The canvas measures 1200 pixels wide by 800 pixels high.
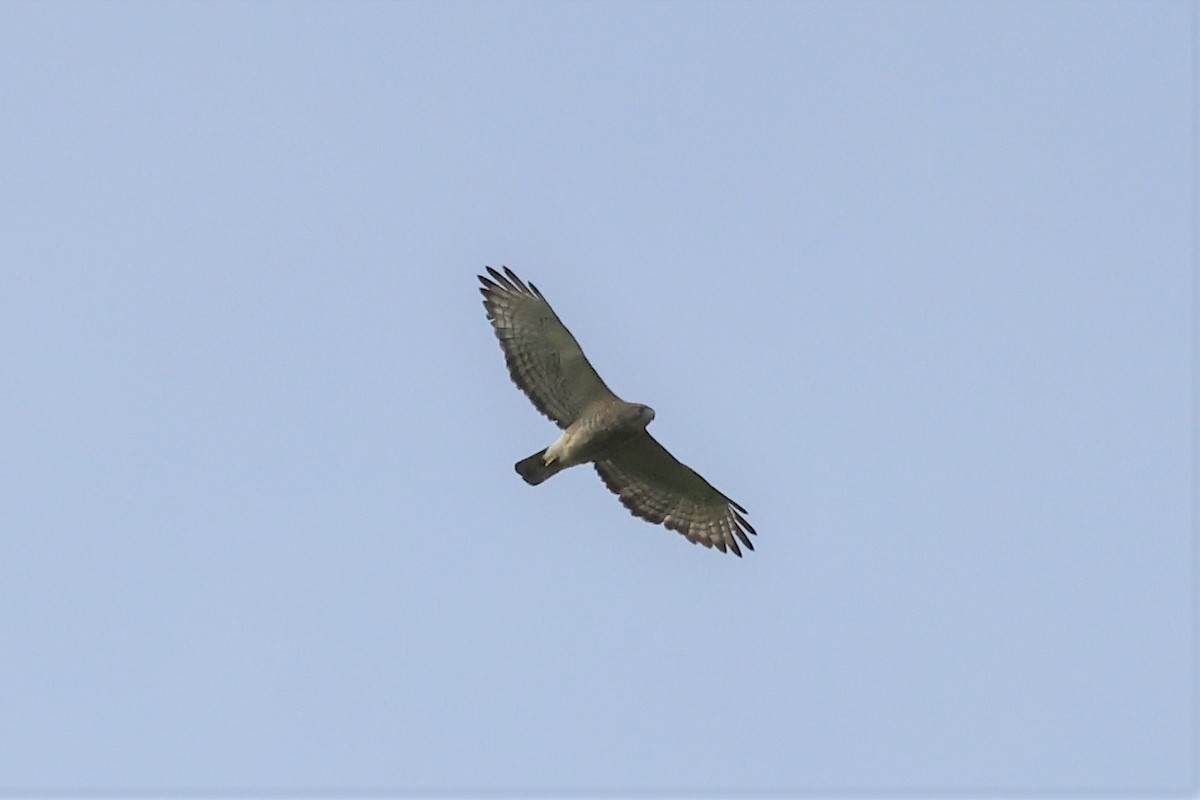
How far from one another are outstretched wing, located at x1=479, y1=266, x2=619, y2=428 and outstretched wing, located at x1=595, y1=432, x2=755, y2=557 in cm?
91

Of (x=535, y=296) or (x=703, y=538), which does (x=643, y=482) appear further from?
(x=535, y=296)

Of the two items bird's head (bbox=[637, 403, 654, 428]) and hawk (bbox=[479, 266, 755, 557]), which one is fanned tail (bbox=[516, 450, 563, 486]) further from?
bird's head (bbox=[637, 403, 654, 428])

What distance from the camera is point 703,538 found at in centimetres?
2536

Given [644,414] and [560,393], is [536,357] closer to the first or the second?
[560,393]

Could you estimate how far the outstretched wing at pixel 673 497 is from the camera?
2464cm

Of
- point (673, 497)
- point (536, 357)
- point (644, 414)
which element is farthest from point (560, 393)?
point (673, 497)

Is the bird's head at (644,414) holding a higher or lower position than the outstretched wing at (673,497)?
higher

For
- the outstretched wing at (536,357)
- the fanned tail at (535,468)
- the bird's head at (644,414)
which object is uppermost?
the outstretched wing at (536,357)

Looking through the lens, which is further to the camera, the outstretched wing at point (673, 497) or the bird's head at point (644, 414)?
the outstretched wing at point (673, 497)

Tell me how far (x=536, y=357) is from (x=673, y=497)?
2574 millimetres

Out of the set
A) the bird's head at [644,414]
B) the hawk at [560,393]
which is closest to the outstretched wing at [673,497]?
the hawk at [560,393]

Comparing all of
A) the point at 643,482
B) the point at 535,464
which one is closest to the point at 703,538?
the point at 643,482

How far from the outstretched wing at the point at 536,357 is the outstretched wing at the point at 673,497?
914mm

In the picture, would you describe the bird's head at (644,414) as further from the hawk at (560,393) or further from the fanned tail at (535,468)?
the fanned tail at (535,468)
